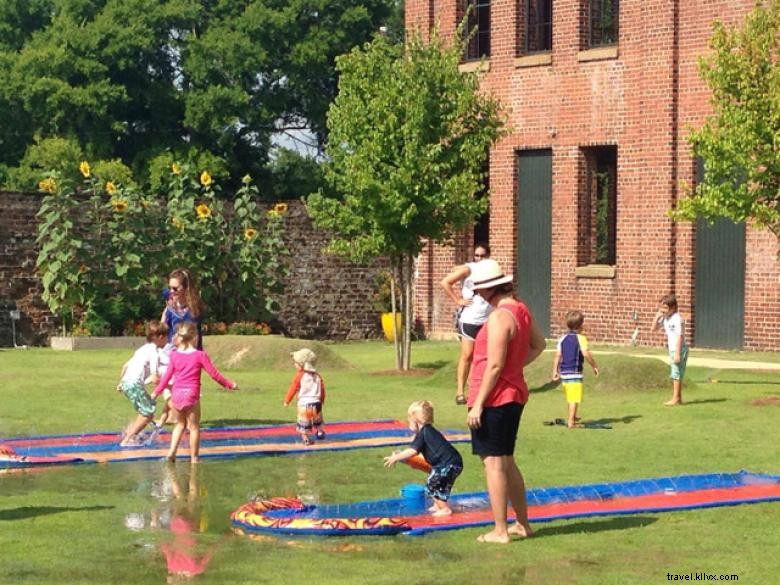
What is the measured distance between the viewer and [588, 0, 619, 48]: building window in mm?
32844

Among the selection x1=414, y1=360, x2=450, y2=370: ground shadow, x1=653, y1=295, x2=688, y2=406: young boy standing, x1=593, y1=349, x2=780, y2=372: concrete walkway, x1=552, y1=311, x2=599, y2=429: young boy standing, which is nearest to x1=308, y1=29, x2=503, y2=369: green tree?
x1=414, y1=360, x2=450, y2=370: ground shadow

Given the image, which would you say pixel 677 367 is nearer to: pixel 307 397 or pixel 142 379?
pixel 307 397

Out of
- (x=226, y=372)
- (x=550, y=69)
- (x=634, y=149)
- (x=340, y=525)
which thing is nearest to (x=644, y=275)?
(x=634, y=149)

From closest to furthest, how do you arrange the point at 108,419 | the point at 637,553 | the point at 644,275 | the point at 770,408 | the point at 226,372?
the point at 637,553 → the point at 108,419 → the point at 770,408 → the point at 226,372 → the point at 644,275

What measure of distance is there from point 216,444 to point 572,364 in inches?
162

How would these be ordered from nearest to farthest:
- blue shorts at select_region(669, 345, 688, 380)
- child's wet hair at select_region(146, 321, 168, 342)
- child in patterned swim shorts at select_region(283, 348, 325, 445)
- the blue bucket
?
the blue bucket → child in patterned swim shorts at select_region(283, 348, 325, 445) → child's wet hair at select_region(146, 321, 168, 342) → blue shorts at select_region(669, 345, 688, 380)

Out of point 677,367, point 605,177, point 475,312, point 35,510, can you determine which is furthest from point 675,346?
point 605,177

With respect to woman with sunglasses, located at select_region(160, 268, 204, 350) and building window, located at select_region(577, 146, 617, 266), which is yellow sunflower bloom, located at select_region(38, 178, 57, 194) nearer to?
building window, located at select_region(577, 146, 617, 266)

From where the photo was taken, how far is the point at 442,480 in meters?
11.9

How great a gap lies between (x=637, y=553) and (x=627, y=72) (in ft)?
72.1

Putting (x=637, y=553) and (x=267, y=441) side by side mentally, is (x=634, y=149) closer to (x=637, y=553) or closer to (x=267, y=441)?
(x=267, y=441)

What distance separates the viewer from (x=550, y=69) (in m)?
33.1

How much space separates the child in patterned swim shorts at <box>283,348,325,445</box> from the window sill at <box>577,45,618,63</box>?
17.0m

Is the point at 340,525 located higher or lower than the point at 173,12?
lower
